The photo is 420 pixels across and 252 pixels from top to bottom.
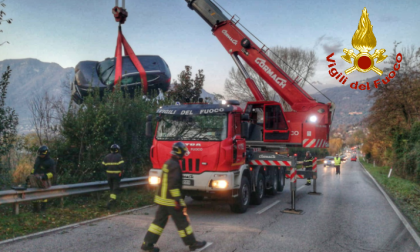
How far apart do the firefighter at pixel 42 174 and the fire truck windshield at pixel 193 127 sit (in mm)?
2796

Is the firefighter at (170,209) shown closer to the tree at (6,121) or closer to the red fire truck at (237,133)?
the red fire truck at (237,133)

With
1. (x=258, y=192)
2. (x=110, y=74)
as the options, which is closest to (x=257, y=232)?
(x=258, y=192)

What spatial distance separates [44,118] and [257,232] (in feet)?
32.2

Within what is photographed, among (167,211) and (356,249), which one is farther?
(356,249)

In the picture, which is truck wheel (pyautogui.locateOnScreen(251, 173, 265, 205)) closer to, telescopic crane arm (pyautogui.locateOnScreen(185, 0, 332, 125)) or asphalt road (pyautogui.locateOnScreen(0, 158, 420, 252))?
asphalt road (pyautogui.locateOnScreen(0, 158, 420, 252))

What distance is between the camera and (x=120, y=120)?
1244 centimetres

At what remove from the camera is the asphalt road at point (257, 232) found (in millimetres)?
5785

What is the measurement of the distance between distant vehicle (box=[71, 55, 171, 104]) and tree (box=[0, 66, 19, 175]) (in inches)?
237

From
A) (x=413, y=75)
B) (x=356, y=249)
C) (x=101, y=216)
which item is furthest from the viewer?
(x=413, y=75)

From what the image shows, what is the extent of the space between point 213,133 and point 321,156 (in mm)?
57479

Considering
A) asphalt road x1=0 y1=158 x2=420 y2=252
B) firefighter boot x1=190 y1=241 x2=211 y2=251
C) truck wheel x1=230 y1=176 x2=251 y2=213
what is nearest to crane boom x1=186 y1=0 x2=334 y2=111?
truck wheel x1=230 y1=176 x2=251 y2=213

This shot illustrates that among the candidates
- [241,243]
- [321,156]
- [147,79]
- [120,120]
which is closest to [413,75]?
[147,79]

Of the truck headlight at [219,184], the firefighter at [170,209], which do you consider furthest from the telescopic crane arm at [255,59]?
the firefighter at [170,209]

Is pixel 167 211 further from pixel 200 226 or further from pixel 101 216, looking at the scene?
pixel 101 216
